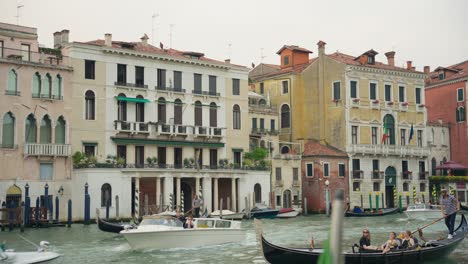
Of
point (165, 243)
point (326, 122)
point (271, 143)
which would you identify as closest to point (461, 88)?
point (326, 122)

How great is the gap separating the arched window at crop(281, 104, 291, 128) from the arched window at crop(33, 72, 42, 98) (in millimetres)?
16254

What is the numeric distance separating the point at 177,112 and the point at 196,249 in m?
15.9

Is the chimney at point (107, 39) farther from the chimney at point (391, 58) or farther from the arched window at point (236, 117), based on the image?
the chimney at point (391, 58)

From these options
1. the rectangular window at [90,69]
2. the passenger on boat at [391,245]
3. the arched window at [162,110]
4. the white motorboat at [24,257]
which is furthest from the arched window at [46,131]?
the passenger on boat at [391,245]

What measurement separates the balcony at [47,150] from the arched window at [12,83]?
2380mm

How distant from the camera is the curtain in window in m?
30.3

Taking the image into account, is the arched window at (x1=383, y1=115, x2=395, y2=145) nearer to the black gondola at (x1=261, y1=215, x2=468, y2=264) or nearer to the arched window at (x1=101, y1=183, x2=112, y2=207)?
the arched window at (x1=101, y1=183, x2=112, y2=207)

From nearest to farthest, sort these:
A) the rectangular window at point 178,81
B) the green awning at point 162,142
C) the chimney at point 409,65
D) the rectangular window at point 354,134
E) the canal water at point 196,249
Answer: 1. the canal water at point 196,249
2. the green awning at point 162,142
3. the rectangular window at point 178,81
4. the rectangular window at point 354,134
5. the chimney at point 409,65

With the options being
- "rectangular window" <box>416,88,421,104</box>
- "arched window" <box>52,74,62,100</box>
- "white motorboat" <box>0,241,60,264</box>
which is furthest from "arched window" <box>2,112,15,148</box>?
"rectangular window" <box>416,88,421,104</box>

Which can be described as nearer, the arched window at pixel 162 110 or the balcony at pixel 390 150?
the arched window at pixel 162 110

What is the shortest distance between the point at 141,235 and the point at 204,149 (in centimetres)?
1672

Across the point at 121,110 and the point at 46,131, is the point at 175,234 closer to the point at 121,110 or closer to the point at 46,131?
the point at 46,131

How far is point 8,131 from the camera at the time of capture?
1136 inches

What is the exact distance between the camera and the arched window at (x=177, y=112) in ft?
111
